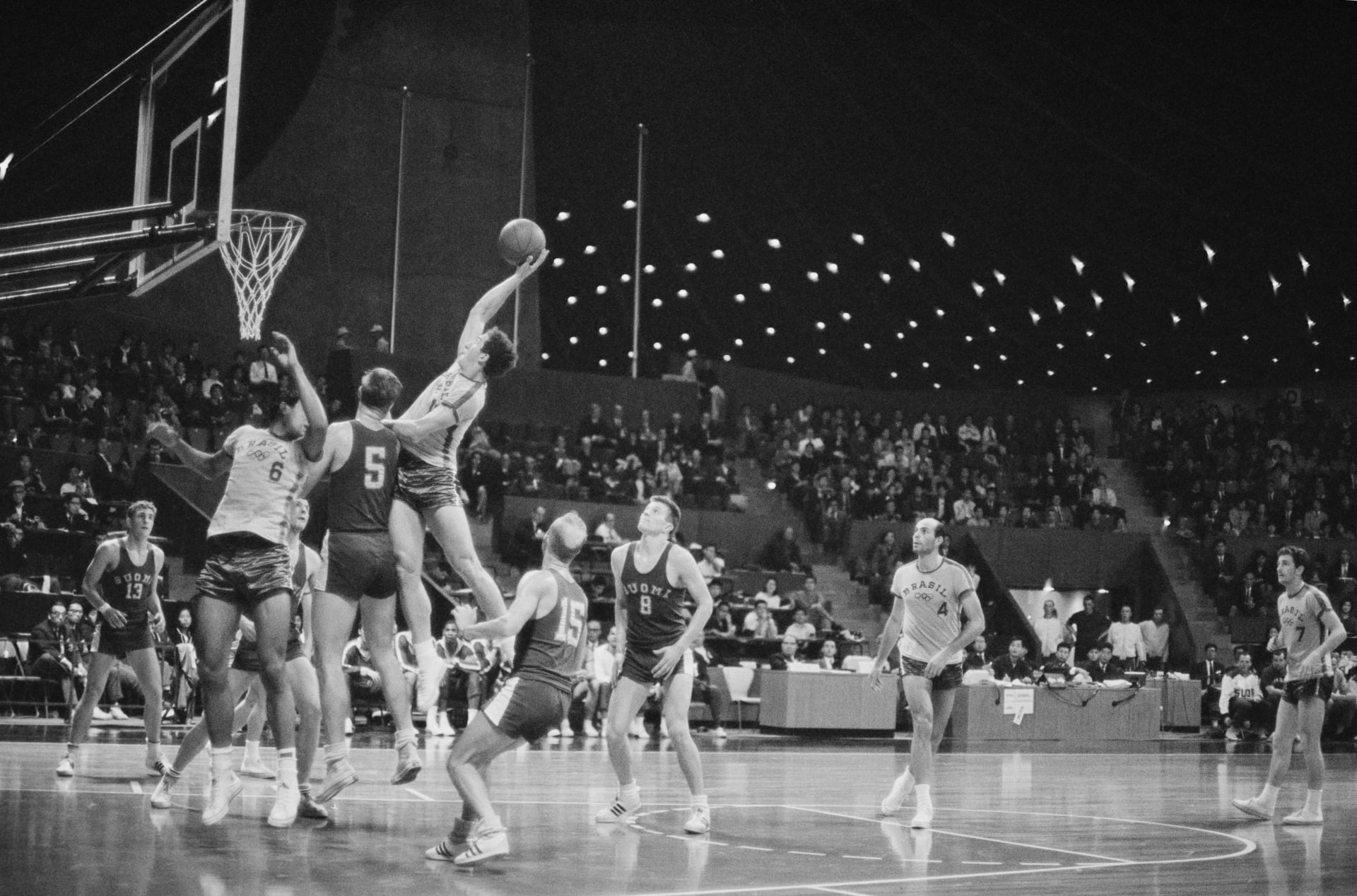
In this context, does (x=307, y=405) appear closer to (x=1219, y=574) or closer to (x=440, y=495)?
(x=440, y=495)

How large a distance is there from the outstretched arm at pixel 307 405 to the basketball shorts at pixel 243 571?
511 millimetres

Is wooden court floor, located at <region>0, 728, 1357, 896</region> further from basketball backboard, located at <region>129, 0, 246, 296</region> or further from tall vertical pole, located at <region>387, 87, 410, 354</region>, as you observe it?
tall vertical pole, located at <region>387, 87, 410, 354</region>

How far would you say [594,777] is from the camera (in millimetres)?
10828

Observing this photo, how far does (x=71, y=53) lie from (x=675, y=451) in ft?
49.2

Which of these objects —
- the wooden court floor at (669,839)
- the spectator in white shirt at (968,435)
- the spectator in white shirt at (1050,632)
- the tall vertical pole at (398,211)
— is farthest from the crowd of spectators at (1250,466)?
the wooden court floor at (669,839)

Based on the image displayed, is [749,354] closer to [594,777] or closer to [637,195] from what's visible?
[637,195]

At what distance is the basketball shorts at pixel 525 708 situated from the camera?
20.4ft

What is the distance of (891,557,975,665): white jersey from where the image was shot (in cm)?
880

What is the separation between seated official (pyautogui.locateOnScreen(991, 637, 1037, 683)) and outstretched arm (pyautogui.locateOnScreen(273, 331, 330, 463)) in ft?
47.5

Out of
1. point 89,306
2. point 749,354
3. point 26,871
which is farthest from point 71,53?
point 749,354

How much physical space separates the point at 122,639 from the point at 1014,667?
13.3 metres

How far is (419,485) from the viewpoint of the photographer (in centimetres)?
747

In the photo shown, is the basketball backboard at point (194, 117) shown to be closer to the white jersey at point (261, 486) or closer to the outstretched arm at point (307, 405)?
the white jersey at point (261, 486)

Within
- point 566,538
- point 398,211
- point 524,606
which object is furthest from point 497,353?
point 398,211
